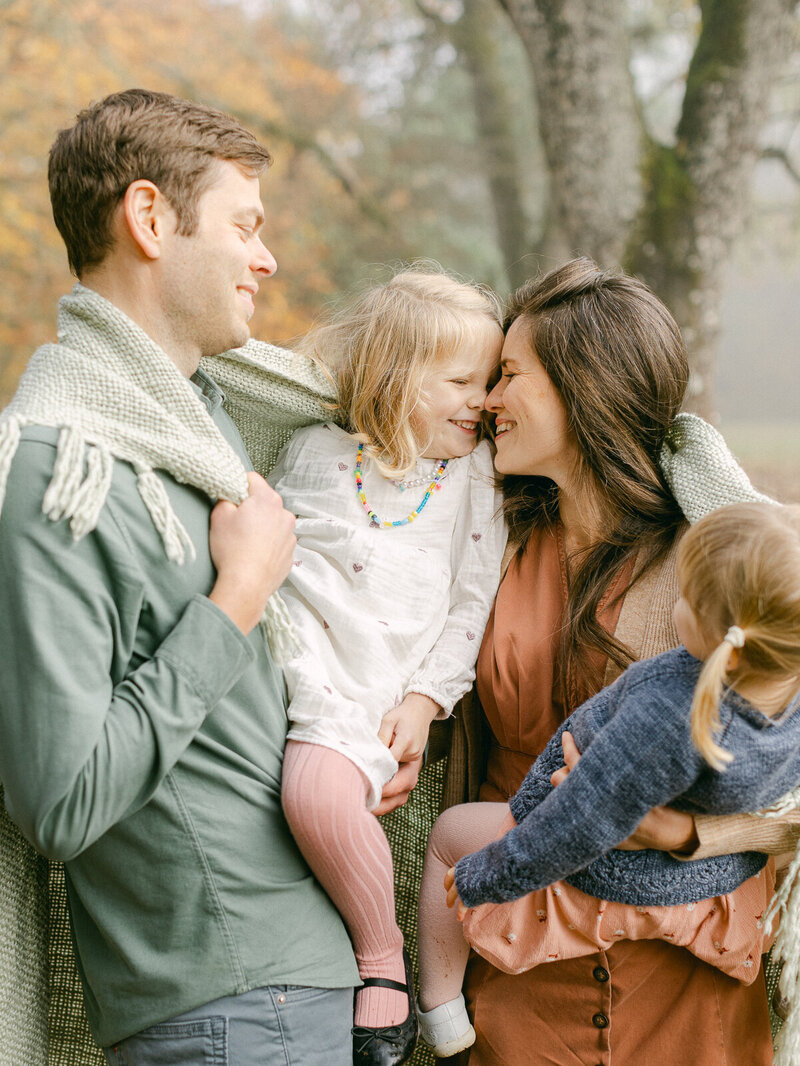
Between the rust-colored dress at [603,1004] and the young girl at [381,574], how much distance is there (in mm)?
182

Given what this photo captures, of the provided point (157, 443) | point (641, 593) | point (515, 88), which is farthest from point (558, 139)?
point (157, 443)

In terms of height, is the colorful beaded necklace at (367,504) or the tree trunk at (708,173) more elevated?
the tree trunk at (708,173)

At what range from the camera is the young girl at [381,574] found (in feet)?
4.87

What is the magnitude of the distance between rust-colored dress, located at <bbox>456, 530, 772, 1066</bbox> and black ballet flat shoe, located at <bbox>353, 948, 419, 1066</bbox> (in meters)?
0.21

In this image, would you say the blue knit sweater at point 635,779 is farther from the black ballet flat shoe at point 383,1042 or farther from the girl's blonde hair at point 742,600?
the black ballet flat shoe at point 383,1042

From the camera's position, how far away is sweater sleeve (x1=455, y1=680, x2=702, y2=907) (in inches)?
49.2

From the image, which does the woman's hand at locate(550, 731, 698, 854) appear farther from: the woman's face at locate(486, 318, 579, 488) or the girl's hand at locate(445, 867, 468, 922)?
the woman's face at locate(486, 318, 579, 488)

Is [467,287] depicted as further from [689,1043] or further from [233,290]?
[689,1043]

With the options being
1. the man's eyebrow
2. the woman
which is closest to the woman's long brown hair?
the woman

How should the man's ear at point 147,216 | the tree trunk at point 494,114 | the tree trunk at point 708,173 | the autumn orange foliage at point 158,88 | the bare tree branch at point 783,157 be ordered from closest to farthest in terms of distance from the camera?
the man's ear at point 147,216, the tree trunk at point 708,173, the bare tree branch at point 783,157, the autumn orange foliage at point 158,88, the tree trunk at point 494,114

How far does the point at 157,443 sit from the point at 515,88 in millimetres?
6829

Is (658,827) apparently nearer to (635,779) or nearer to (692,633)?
(635,779)

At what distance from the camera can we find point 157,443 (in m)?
1.32

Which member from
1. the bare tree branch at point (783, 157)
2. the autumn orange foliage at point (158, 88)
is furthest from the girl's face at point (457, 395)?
the autumn orange foliage at point (158, 88)
